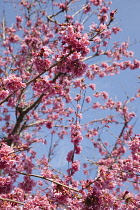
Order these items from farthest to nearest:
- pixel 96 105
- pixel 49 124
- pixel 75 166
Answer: pixel 96 105
pixel 49 124
pixel 75 166

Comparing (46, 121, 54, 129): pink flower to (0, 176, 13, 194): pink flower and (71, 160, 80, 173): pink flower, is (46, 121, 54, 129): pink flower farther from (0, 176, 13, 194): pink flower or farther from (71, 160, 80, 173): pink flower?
(0, 176, 13, 194): pink flower

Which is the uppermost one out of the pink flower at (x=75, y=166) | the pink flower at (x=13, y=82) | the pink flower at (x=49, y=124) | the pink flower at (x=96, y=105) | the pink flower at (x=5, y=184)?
the pink flower at (x=96, y=105)

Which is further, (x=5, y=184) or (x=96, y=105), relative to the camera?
(x=96, y=105)

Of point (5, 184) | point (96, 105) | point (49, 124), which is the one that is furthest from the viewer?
point (96, 105)

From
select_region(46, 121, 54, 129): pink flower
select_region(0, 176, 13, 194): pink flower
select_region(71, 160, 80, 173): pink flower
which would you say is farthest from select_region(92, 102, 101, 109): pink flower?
select_region(0, 176, 13, 194): pink flower

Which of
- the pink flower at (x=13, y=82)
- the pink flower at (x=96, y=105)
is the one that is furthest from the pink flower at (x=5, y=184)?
the pink flower at (x=96, y=105)

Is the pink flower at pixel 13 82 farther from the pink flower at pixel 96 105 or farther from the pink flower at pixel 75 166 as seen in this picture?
the pink flower at pixel 96 105

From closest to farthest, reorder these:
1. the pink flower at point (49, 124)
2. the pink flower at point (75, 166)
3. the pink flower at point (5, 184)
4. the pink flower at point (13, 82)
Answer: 1. the pink flower at point (13, 82)
2. the pink flower at point (5, 184)
3. the pink flower at point (75, 166)
4. the pink flower at point (49, 124)

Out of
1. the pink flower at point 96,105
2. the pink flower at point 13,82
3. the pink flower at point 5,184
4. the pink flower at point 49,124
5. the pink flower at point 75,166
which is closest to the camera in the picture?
the pink flower at point 13,82

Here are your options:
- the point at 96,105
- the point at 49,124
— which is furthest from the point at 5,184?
the point at 96,105

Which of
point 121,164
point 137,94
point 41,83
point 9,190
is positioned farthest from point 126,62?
point 9,190

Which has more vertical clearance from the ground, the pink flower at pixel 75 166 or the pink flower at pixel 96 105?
the pink flower at pixel 96 105

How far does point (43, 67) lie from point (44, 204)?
7.53 ft

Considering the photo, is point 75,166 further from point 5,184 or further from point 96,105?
point 96,105
